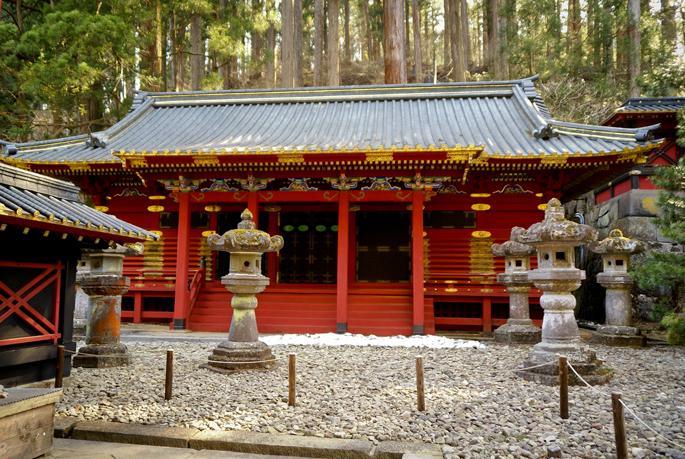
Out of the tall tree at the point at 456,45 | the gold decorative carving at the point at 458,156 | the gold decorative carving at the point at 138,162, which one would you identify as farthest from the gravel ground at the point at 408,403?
the tall tree at the point at 456,45

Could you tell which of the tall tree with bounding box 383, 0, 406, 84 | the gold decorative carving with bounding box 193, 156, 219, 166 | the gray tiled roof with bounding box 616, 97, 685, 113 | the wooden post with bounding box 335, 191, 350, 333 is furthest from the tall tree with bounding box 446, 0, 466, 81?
the gold decorative carving with bounding box 193, 156, 219, 166

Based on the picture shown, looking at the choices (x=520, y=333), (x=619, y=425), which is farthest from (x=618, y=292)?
(x=619, y=425)

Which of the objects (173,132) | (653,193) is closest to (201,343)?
(173,132)

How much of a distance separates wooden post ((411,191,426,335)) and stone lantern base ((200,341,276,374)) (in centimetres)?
433

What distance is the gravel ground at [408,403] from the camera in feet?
13.1

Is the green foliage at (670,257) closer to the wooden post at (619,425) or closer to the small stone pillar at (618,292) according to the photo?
the small stone pillar at (618,292)

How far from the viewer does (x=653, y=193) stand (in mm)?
13977

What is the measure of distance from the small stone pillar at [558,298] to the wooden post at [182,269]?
766cm

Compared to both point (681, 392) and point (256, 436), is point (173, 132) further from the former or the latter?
point (681, 392)

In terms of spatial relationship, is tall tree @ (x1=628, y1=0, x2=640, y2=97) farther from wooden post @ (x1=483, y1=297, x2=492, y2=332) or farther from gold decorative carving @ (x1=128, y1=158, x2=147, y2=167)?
gold decorative carving @ (x1=128, y1=158, x2=147, y2=167)

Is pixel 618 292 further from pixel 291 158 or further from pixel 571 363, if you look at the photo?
pixel 291 158

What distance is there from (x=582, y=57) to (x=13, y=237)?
944 inches

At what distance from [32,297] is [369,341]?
5781 mm

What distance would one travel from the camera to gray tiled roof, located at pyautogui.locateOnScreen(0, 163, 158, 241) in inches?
179
